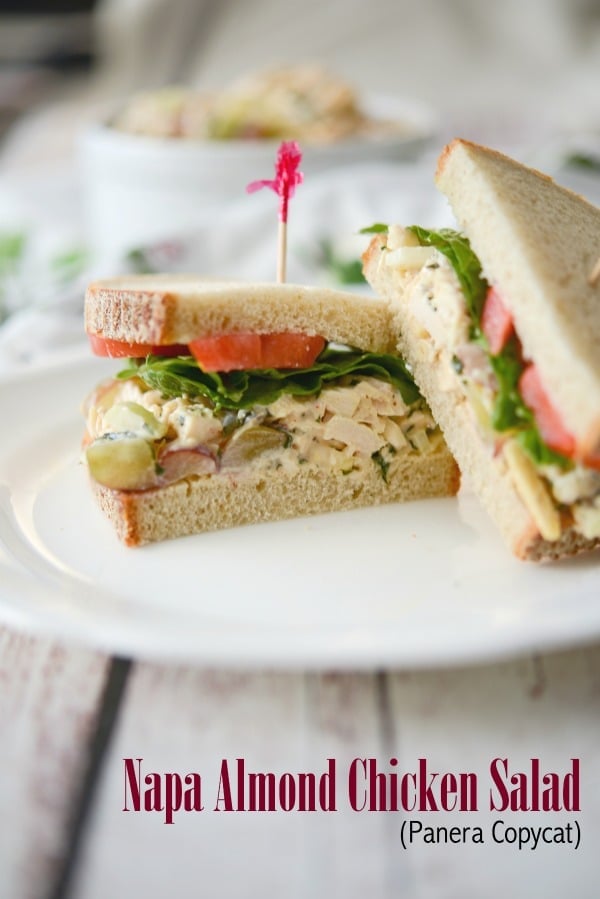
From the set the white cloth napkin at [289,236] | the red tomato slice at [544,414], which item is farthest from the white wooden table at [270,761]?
the white cloth napkin at [289,236]

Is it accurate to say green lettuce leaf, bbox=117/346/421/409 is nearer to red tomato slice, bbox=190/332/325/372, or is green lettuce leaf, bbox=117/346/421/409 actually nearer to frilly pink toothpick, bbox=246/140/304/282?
red tomato slice, bbox=190/332/325/372

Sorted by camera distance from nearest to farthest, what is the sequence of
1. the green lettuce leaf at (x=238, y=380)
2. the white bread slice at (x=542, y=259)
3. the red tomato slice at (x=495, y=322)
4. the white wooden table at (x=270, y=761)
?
the white wooden table at (x=270, y=761) → the white bread slice at (x=542, y=259) → the red tomato slice at (x=495, y=322) → the green lettuce leaf at (x=238, y=380)

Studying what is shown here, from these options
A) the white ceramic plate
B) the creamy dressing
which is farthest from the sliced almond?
the white ceramic plate

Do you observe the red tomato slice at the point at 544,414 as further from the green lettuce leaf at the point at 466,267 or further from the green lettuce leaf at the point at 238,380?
the green lettuce leaf at the point at 238,380

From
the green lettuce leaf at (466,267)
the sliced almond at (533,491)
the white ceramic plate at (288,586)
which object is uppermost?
the green lettuce leaf at (466,267)

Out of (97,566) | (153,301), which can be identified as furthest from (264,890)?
(153,301)

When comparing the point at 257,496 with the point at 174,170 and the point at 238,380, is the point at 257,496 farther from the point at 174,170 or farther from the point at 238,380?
the point at 174,170

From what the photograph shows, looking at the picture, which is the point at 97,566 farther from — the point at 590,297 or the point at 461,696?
the point at 590,297

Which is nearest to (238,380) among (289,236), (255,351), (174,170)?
(255,351)
